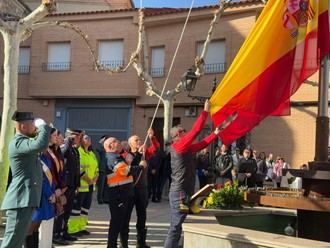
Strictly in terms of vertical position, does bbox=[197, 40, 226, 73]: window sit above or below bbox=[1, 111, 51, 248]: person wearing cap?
above

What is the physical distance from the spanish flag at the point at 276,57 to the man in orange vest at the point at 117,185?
2.27m

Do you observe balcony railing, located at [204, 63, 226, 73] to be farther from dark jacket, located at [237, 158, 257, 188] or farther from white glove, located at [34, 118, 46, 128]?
white glove, located at [34, 118, 46, 128]

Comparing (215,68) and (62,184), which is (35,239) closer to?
(62,184)

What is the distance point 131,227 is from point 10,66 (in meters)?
3.90

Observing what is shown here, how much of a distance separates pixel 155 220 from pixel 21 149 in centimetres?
632

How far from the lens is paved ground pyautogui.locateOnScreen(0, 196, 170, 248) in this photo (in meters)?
8.77

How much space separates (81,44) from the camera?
23719 mm

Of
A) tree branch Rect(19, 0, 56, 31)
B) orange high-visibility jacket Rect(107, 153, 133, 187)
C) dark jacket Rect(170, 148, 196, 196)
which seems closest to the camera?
dark jacket Rect(170, 148, 196, 196)

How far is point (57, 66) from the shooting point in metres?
24.2

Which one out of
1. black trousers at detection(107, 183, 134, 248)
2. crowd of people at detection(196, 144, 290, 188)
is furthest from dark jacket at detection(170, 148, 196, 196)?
crowd of people at detection(196, 144, 290, 188)

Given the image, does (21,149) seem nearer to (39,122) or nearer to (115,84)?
(39,122)

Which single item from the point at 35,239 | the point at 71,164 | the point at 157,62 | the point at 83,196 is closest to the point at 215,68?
the point at 157,62

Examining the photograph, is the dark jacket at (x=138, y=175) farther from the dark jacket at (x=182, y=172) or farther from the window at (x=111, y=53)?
the window at (x=111, y=53)

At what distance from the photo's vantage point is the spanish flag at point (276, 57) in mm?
5625
